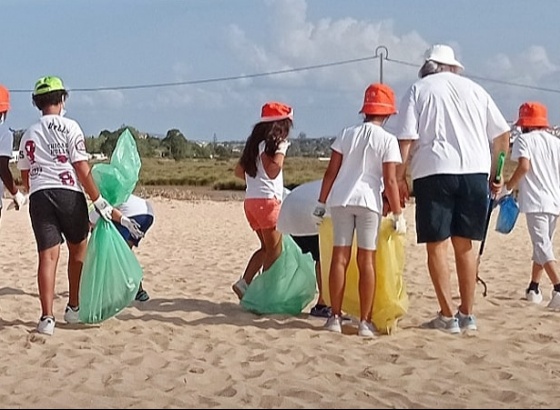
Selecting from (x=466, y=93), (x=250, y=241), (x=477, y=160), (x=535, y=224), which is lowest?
(x=250, y=241)

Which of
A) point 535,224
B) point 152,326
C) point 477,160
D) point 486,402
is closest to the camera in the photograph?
point 486,402

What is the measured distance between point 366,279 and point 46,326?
2.27 metres

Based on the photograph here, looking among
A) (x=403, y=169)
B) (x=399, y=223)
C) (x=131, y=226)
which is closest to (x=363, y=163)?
(x=403, y=169)

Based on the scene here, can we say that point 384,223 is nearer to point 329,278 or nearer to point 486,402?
point 329,278

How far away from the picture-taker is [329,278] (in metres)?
6.52

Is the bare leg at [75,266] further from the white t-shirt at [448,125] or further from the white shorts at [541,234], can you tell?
the white shorts at [541,234]

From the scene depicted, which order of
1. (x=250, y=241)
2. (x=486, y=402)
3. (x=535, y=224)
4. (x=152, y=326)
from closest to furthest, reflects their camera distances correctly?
(x=486, y=402) < (x=152, y=326) < (x=535, y=224) < (x=250, y=241)

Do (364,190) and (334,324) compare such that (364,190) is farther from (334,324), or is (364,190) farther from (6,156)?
(6,156)

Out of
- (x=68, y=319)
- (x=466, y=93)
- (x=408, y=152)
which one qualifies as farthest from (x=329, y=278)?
(x=68, y=319)

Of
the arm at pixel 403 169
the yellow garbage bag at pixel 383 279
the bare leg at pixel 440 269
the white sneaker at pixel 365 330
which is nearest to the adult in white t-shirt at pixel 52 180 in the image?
the yellow garbage bag at pixel 383 279

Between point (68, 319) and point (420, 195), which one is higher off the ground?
point (420, 195)

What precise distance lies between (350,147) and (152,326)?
2023 mm

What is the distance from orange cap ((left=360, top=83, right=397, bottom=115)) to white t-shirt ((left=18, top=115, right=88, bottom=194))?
198 centimetres

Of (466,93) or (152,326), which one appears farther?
(152,326)
